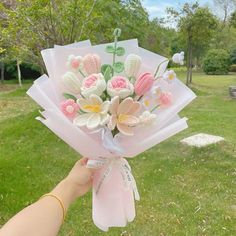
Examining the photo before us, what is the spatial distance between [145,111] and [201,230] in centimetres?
207

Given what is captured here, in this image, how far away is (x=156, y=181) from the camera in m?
4.27

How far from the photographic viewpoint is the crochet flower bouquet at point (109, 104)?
1410 mm

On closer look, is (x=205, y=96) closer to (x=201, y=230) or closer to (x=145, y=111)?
(x=201, y=230)

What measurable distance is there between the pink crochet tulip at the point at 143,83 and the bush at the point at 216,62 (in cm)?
2131

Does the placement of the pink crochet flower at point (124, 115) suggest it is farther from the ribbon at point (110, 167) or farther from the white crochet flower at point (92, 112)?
the ribbon at point (110, 167)

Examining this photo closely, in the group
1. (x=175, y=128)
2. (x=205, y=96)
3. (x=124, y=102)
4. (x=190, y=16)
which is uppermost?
(x=124, y=102)

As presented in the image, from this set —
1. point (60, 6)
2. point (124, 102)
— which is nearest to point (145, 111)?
point (124, 102)

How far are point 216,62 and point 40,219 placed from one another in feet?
71.8

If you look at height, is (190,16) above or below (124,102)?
below

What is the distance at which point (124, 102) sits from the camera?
1.40 metres

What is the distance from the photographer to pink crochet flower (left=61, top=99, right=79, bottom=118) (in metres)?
1.41

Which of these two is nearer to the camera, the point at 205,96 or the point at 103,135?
the point at 103,135

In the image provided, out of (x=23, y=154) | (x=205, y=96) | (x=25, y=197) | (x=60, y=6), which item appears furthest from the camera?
(x=205, y=96)

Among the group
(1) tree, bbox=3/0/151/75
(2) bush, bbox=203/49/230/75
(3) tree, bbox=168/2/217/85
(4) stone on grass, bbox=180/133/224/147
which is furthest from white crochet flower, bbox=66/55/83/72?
(2) bush, bbox=203/49/230/75
